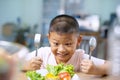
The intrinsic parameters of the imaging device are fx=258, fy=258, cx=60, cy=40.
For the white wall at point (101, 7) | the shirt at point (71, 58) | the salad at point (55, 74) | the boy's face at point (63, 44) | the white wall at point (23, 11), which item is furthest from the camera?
the white wall at point (101, 7)

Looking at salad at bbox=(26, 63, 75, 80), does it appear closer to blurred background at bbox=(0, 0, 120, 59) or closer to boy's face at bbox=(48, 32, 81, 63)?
boy's face at bbox=(48, 32, 81, 63)

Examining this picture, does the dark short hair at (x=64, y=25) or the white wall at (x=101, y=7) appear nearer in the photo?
the dark short hair at (x=64, y=25)

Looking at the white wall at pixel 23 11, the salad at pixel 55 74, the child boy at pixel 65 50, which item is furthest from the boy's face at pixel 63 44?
the white wall at pixel 23 11

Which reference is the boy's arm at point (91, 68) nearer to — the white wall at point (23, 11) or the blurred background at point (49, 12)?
the blurred background at point (49, 12)

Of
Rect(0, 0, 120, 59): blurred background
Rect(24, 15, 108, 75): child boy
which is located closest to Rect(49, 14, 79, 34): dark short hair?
Rect(24, 15, 108, 75): child boy

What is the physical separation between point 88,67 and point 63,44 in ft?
0.45

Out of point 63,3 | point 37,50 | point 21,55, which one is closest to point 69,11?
point 63,3

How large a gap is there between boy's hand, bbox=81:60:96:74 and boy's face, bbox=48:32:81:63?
0.07m

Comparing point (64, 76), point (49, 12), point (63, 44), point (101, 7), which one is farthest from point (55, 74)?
point (101, 7)

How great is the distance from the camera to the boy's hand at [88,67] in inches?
38.5

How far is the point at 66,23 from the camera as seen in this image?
960mm

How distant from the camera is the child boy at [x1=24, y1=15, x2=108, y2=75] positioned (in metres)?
0.94

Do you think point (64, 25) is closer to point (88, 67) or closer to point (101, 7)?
point (88, 67)

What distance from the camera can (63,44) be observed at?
94 cm
